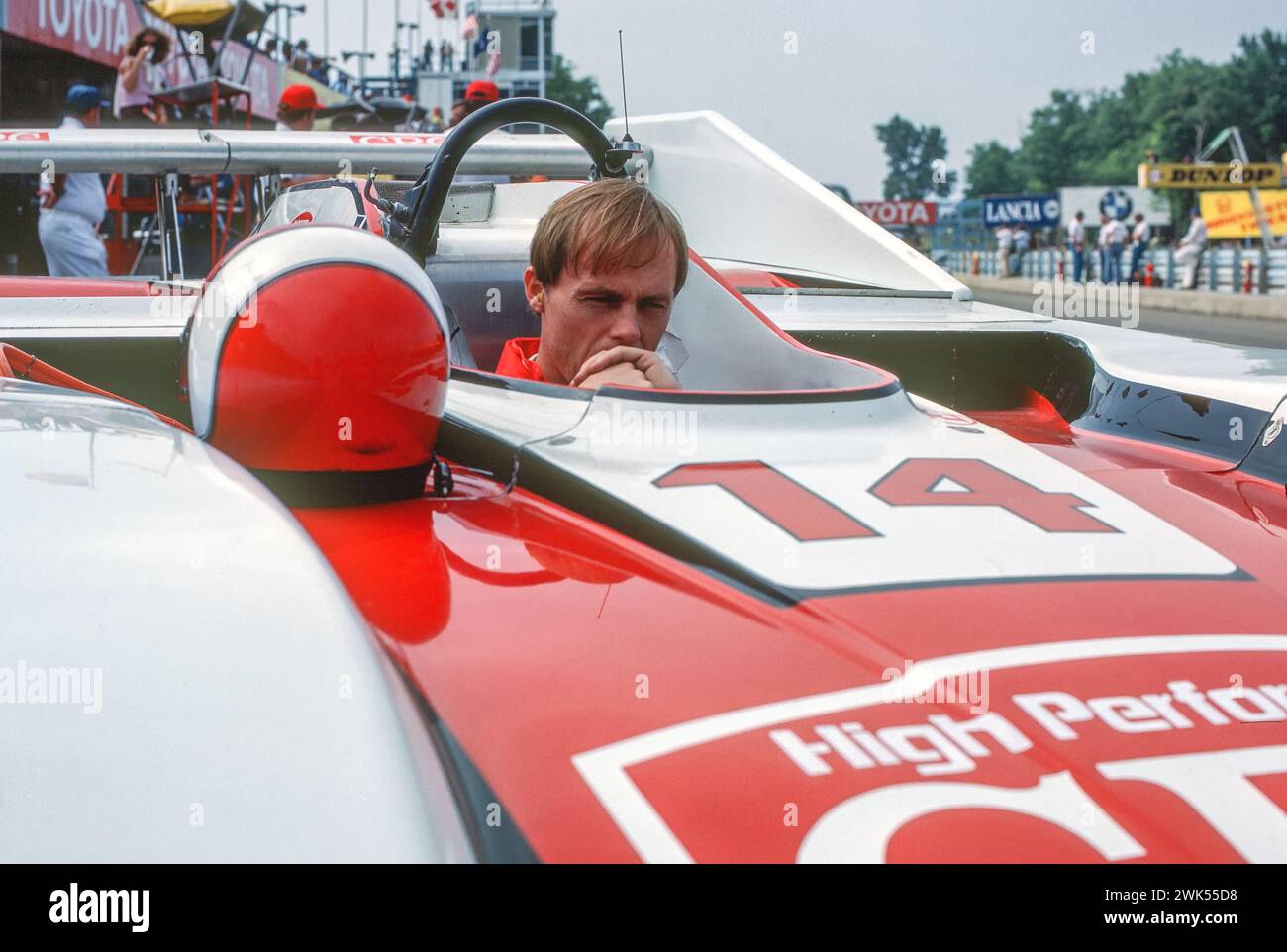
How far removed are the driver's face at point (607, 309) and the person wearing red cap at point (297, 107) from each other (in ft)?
14.7

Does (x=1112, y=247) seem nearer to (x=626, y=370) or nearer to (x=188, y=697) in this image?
(x=626, y=370)

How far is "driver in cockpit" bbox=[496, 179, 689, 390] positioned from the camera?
1.76 m

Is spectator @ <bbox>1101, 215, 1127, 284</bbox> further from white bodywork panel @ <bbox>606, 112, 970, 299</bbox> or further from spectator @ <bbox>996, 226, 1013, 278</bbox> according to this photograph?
white bodywork panel @ <bbox>606, 112, 970, 299</bbox>

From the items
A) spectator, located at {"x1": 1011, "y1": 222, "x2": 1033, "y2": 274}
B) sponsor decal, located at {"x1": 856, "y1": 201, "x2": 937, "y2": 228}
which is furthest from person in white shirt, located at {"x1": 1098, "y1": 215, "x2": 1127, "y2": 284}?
sponsor decal, located at {"x1": 856, "y1": 201, "x2": 937, "y2": 228}

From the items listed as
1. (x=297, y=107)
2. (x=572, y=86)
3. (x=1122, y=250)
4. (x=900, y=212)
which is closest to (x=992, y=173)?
(x=572, y=86)

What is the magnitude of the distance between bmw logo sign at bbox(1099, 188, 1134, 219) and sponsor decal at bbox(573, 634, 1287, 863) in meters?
22.2

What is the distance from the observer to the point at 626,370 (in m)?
1.75

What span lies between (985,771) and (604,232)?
1.05 m

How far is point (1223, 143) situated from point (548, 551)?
2623 inches

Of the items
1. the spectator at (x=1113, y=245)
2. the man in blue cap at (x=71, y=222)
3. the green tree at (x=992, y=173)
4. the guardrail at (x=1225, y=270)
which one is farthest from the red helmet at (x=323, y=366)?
the green tree at (x=992, y=173)

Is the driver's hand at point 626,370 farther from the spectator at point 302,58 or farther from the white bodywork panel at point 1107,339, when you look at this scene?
the spectator at point 302,58

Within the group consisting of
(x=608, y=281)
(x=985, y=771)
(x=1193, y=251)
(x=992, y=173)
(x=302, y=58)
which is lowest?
(x=985, y=771)
